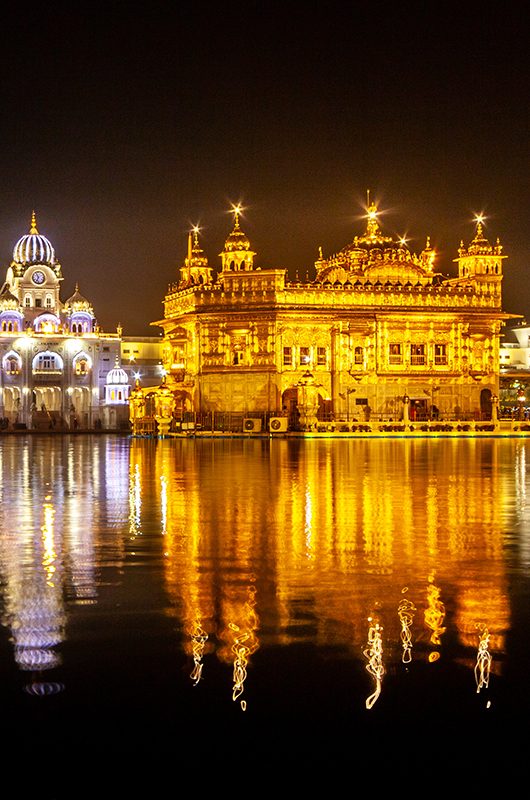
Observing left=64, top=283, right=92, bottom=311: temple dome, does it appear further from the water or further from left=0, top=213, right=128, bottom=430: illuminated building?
the water

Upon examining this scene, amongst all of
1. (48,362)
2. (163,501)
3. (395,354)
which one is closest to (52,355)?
(48,362)

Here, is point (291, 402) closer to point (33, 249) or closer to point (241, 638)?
point (33, 249)

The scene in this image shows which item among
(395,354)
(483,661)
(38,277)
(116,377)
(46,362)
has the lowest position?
(483,661)

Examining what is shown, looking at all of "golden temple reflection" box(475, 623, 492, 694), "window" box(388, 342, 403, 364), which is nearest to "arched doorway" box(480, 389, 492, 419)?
"window" box(388, 342, 403, 364)

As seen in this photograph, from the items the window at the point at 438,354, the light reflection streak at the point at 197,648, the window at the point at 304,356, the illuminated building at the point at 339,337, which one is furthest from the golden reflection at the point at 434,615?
the window at the point at 438,354

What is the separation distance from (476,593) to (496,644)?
1805 mm

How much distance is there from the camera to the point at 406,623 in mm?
7461

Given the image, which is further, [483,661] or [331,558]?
[331,558]

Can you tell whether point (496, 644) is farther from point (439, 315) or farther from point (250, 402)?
point (439, 315)

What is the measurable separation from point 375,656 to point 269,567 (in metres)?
3.53

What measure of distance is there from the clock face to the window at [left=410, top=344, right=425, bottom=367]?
128ft

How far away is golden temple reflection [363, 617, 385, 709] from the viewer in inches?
228

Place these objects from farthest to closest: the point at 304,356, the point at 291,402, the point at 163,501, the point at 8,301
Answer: the point at 8,301, the point at 291,402, the point at 304,356, the point at 163,501

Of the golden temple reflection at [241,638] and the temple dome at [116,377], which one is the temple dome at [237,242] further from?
the golden temple reflection at [241,638]
